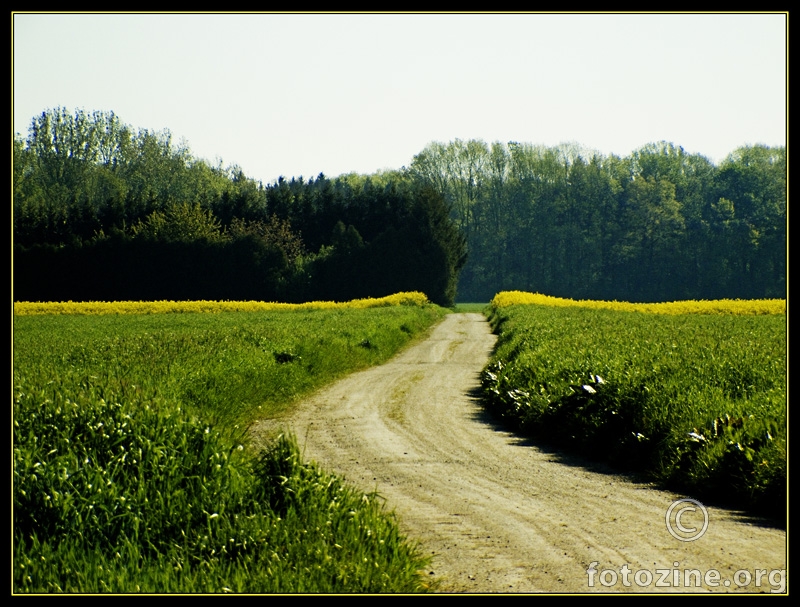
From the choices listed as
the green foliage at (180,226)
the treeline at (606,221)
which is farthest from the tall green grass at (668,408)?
the treeline at (606,221)

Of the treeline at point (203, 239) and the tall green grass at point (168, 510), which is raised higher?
the treeline at point (203, 239)

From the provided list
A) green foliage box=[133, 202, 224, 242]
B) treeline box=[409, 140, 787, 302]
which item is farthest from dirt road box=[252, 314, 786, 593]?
treeline box=[409, 140, 787, 302]

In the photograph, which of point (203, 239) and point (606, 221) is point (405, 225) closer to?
point (203, 239)

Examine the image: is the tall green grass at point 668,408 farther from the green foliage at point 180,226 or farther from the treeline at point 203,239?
the green foliage at point 180,226

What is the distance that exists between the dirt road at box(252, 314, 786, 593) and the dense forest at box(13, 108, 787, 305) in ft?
108

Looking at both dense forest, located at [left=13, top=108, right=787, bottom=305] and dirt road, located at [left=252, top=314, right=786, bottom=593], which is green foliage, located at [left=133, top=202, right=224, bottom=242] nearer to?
dense forest, located at [left=13, top=108, right=787, bottom=305]

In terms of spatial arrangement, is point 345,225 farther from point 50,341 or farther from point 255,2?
point 255,2

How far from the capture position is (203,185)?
298 ft

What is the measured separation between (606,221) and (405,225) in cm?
3852

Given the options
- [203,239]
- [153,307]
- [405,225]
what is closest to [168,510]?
[153,307]

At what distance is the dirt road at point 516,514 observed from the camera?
18.1 feet

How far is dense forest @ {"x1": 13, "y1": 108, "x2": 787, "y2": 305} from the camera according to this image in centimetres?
5856

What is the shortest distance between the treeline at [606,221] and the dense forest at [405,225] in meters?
0.18
